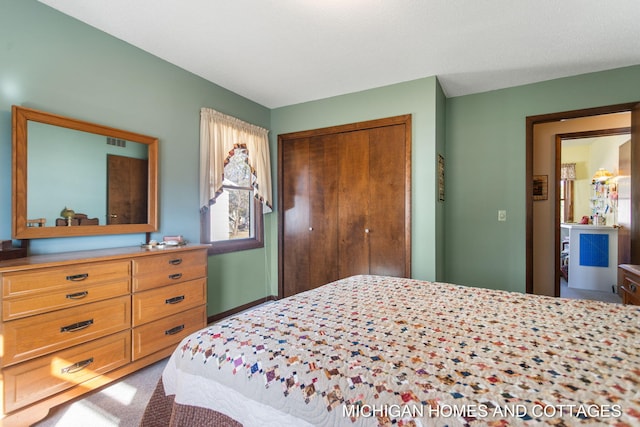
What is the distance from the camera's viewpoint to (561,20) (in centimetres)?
216

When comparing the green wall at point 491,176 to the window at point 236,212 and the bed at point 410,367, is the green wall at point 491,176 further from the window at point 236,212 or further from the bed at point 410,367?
the window at point 236,212

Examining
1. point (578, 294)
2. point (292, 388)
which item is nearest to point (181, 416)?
point (292, 388)

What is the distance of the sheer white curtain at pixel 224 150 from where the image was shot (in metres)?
3.08

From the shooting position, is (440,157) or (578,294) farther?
(578,294)

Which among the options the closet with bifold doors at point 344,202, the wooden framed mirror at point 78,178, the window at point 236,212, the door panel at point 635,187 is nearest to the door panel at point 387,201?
the closet with bifold doors at point 344,202

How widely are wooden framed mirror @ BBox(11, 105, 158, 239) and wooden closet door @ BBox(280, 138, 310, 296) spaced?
5.53 ft

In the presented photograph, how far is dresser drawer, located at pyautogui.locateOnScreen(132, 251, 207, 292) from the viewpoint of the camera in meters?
2.15

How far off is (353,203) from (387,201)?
408 millimetres

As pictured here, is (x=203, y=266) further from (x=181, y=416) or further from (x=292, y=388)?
(x=292, y=388)

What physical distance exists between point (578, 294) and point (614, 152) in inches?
111

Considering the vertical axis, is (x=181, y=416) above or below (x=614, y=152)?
below

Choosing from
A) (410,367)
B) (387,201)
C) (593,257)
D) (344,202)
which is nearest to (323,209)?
(344,202)

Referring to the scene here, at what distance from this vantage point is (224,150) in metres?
3.29

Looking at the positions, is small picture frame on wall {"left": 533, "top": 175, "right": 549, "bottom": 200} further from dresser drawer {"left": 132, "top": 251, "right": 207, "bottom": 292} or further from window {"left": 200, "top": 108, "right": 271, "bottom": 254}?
dresser drawer {"left": 132, "top": 251, "right": 207, "bottom": 292}
